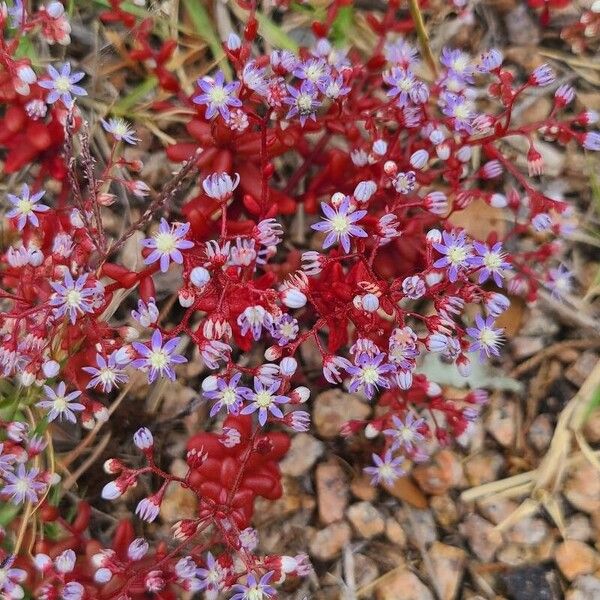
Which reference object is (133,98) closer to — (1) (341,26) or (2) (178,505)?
(1) (341,26)

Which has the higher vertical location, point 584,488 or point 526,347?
point 526,347

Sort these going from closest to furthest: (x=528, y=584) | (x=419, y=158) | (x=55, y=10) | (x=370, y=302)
→ (x=370, y=302)
(x=419, y=158)
(x=55, y=10)
(x=528, y=584)

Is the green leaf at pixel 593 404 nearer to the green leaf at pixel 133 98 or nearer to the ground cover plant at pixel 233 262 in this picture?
the ground cover plant at pixel 233 262

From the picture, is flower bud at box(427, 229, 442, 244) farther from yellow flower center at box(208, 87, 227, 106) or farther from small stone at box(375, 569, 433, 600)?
small stone at box(375, 569, 433, 600)

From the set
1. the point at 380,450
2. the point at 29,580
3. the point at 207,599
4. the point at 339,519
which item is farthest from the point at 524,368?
the point at 29,580

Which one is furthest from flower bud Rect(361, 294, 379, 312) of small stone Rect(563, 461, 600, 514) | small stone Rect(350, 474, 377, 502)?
small stone Rect(563, 461, 600, 514)

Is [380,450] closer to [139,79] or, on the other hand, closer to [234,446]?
[234,446]

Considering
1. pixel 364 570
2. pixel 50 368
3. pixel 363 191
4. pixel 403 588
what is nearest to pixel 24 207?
pixel 50 368
